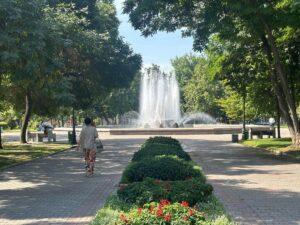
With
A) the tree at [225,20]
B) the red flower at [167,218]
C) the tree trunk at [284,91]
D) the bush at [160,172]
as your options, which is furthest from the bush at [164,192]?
the tree trunk at [284,91]

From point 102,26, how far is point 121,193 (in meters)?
36.0

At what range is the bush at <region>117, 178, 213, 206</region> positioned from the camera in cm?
671

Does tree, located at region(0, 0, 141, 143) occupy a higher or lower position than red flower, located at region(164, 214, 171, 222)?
higher

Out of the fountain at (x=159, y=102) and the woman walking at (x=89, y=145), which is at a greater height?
the fountain at (x=159, y=102)

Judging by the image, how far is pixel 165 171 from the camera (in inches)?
343

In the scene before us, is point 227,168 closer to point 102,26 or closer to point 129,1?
point 129,1

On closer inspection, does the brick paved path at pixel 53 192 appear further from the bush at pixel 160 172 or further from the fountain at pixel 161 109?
the fountain at pixel 161 109

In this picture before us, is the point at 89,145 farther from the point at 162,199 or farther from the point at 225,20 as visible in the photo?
the point at 162,199

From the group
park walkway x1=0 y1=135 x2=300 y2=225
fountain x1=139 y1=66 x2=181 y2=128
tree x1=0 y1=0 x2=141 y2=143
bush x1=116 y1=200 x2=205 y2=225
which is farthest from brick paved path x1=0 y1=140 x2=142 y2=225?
fountain x1=139 y1=66 x2=181 y2=128

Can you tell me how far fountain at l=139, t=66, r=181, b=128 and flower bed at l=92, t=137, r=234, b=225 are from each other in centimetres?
6008

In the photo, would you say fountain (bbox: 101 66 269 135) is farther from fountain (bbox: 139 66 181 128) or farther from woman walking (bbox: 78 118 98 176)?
woman walking (bbox: 78 118 98 176)

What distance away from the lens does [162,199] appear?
6.54 meters

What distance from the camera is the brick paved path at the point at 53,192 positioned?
32.7 feet

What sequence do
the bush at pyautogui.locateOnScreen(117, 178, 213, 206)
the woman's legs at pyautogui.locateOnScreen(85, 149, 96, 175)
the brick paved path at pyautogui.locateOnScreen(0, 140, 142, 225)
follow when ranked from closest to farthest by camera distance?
the bush at pyautogui.locateOnScreen(117, 178, 213, 206), the brick paved path at pyautogui.locateOnScreen(0, 140, 142, 225), the woman's legs at pyautogui.locateOnScreen(85, 149, 96, 175)
